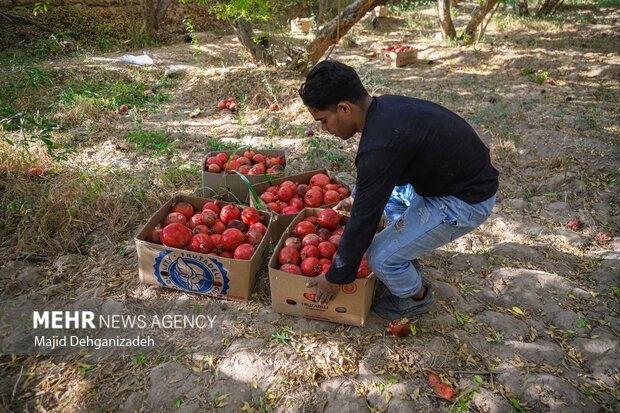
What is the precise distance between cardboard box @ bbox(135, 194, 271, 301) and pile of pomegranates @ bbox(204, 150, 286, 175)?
110cm

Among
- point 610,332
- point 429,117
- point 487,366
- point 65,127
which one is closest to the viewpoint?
point 429,117

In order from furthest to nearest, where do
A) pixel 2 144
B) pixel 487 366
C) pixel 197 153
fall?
pixel 197 153
pixel 2 144
pixel 487 366

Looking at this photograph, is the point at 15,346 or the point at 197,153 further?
the point at 197,153

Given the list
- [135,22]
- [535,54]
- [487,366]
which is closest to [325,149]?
[487,366]

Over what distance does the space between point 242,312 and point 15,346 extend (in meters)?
1.46

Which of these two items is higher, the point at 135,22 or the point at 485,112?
the point at 135,22

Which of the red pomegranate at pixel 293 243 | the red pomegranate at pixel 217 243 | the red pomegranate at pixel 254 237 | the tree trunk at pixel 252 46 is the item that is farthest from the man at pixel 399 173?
the tree trunk at pixel 252 46

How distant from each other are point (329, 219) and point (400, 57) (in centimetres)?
706

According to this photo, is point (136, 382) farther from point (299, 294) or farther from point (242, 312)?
point (299, 294)

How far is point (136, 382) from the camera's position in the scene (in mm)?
2367

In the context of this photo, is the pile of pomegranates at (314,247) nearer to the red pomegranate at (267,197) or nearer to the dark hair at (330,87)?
the red pomegranate at (267,197)

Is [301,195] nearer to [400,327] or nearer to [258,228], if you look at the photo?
[258,228]

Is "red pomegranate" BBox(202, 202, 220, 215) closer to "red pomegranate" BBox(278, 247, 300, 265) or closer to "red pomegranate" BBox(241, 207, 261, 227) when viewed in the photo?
"red pomegranate" BBox(241, 207, 261, 227)

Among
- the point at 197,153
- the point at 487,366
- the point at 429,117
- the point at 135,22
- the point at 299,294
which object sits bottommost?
the point at 487,366
